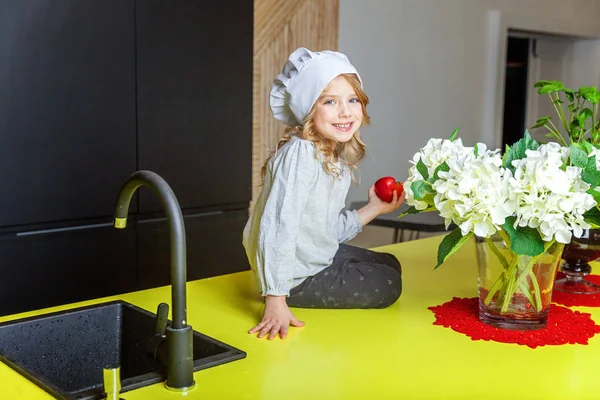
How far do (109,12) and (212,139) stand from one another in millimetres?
617

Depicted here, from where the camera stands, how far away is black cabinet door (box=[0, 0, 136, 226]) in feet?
7.72

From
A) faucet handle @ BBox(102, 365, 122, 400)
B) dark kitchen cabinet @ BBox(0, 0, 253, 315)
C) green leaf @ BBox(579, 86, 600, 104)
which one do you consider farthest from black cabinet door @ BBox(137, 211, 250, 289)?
faucet handle @ BBox(102, 365, 122, 400)

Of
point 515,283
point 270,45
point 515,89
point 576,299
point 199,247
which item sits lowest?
point 199,247

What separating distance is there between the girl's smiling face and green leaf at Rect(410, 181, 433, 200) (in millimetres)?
268

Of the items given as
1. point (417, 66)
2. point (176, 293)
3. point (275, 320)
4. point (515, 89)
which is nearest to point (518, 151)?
point (275, 320)

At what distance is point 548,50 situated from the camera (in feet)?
19.5

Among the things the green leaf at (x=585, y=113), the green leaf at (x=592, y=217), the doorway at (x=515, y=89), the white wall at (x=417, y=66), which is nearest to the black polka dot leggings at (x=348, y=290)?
the green leaf at (x=592, y=217)

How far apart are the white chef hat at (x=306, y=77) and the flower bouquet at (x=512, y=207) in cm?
29

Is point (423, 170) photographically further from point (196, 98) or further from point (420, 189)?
point (196, 98)

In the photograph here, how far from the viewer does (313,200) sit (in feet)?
5.52

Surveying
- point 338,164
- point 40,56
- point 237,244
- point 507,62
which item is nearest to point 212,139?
point 237,244

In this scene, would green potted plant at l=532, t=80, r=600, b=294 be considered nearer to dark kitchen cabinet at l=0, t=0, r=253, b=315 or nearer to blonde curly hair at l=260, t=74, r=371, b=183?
blonde curly hair at l=260, t=74, r=371, b=183

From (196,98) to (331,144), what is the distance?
3.86 ft

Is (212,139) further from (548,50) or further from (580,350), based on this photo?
(548,50)
